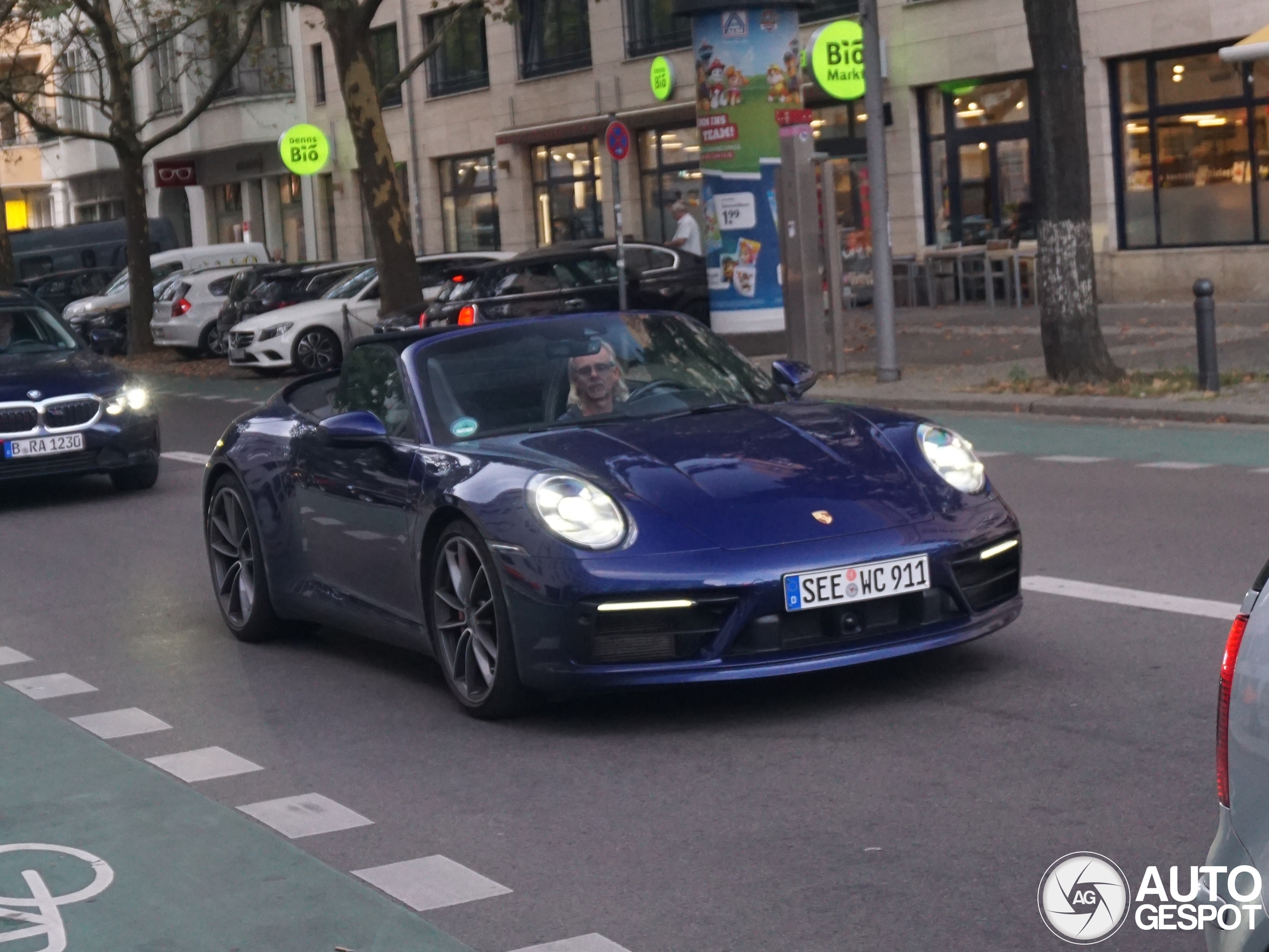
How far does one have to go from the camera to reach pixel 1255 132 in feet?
86.0

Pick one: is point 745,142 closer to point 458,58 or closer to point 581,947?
point 581,947

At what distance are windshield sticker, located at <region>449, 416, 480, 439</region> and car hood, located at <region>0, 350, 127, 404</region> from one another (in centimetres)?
725

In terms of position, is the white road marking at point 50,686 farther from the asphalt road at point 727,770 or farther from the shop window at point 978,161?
the shop window at point 978,161

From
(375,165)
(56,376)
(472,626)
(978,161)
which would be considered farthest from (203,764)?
(978,161)

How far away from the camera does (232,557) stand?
28.7 ft

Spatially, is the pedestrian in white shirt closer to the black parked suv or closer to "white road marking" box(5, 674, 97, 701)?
the black parked suv

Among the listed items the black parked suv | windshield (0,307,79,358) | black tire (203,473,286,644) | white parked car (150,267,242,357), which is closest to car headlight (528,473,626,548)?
black tire (203,473,286,644)

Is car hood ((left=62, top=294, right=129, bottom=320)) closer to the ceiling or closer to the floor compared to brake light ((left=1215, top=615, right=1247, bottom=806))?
closer to the ceiling

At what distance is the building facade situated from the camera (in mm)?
26734

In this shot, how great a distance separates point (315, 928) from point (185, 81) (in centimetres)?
5376

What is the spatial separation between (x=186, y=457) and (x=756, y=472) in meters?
11.4

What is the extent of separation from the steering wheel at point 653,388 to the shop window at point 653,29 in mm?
28823

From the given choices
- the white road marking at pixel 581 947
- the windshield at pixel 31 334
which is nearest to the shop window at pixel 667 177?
the windshield at pixel 31 334

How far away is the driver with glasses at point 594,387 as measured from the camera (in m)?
7.38
